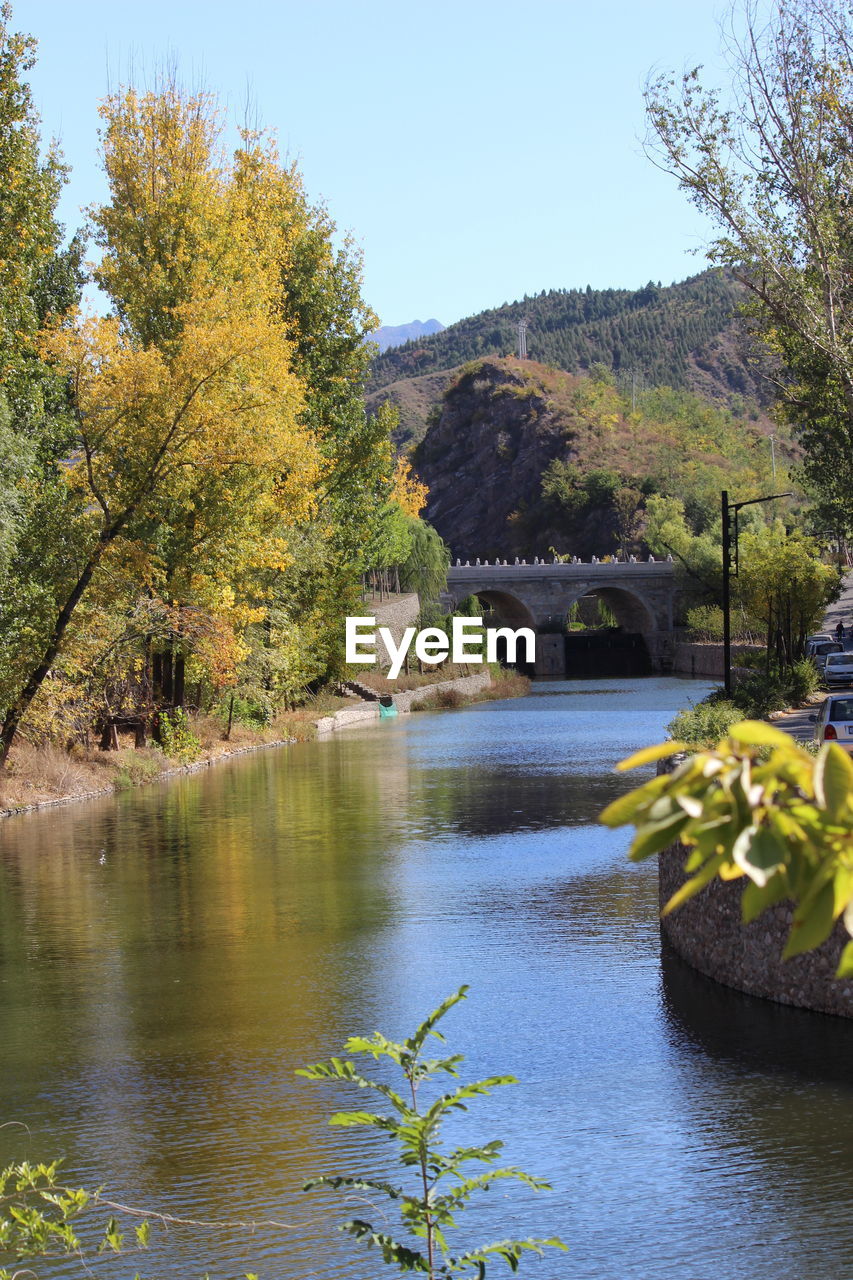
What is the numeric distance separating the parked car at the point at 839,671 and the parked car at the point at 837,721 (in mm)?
20201

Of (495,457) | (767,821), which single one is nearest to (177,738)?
(767,821)

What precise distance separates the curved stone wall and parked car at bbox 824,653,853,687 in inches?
1087

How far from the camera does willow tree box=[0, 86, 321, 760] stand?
29.6 meters

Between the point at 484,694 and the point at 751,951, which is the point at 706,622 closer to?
the point at 484,694

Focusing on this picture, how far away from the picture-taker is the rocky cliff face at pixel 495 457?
15675cm

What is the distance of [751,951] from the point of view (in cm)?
1420

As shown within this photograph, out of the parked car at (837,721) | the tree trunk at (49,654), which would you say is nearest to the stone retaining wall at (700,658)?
the tree trunk at (49,654)

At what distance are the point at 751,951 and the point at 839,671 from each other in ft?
98.4

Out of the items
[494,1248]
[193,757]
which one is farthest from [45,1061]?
[193,757]

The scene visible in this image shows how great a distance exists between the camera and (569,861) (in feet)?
Answer: 77.2

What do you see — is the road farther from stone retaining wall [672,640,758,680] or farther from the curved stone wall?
the curved stone wall

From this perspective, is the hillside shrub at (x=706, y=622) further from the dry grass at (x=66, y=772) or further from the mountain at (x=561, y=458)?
the dry grass at (x=66, y=772)

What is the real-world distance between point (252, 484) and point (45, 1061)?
21.6 metres

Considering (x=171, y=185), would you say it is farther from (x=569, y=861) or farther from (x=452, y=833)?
(x=569, y=861)
